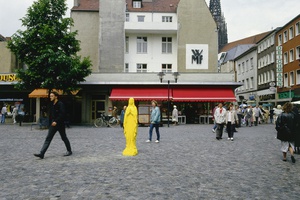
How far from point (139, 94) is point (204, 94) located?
19.7 feet

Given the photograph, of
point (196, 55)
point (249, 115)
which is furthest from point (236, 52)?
point (249, 115)

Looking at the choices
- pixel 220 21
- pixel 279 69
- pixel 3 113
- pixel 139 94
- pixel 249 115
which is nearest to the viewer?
pixel 249 115

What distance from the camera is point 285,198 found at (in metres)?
5.11

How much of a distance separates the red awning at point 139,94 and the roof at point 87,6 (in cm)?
1136

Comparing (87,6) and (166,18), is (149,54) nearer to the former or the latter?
(166,18)

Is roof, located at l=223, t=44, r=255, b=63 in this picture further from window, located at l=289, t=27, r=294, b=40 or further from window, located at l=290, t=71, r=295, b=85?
window, located at l=290, t=71, r=295, b=85

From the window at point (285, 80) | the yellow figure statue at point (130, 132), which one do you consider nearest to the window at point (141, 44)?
the window at point (285, 80)

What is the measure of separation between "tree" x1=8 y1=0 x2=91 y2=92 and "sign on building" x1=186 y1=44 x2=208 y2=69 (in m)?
12.9

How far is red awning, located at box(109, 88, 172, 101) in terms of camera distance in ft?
94.3

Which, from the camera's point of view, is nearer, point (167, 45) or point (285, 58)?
point (167, 45)

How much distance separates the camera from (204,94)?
29.6 metres

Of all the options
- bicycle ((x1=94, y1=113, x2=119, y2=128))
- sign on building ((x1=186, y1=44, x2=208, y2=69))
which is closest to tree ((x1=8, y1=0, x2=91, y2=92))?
A: bicycle ((x1=94, y1=113, x2=119, y2=128))

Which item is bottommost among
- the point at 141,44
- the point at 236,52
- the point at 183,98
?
the point at 183,98

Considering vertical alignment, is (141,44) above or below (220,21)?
below
